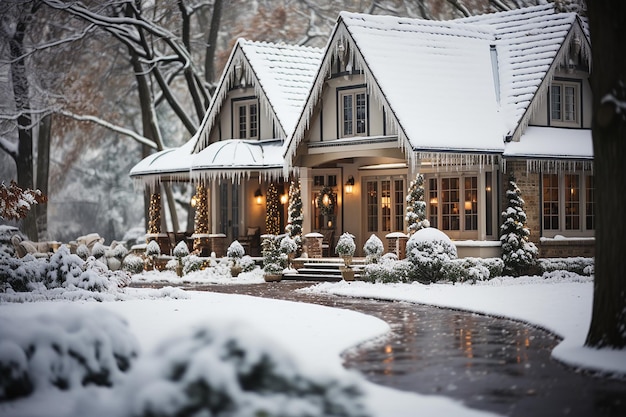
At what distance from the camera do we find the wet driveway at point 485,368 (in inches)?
436

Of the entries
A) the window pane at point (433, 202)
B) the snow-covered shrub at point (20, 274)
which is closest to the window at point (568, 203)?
the window pane at point (433, 202)

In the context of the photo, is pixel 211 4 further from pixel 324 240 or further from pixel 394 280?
pixel 394 280

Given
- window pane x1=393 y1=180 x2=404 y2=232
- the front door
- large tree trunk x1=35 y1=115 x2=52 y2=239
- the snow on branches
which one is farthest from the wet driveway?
large tree trunk x1=35 y1=115 x2=52 y2=239

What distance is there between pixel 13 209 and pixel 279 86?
11.7 m

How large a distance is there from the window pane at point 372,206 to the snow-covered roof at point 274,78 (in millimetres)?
3392

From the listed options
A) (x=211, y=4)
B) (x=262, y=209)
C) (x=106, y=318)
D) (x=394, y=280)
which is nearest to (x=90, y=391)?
(x=106, y=318)

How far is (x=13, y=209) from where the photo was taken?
2905cm

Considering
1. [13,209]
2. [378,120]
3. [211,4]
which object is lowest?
[13,209]

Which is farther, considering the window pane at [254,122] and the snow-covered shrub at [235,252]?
the window pane at [254,122]

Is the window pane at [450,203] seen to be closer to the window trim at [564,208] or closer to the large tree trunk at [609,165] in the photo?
the window trim at [564,208]

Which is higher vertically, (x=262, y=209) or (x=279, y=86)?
(x=279, y=86)

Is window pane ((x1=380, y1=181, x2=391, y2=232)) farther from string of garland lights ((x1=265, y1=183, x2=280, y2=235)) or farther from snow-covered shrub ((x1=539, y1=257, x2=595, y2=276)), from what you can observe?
snow-covered shrub ((x1=539, y1=257, x2=595, y2=276))

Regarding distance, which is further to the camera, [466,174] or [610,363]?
[466,174]

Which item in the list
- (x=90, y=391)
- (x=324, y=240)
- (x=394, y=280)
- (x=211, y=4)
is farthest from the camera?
(x=211, y=4)
